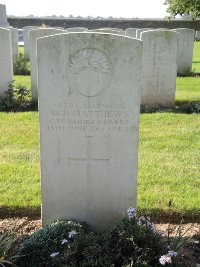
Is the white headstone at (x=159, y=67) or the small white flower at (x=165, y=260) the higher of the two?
the white headstone at (x=159, y=67)

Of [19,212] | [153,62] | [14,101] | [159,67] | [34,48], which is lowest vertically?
[19,212]

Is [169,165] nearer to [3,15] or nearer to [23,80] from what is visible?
[23,80]

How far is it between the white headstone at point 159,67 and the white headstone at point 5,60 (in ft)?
10.0

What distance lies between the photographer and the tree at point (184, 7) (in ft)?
67.3

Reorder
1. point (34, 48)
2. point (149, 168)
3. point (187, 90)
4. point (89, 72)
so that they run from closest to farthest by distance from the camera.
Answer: point (89, 72) < point (149, 168) < point (34, 48) < point (187, 90)

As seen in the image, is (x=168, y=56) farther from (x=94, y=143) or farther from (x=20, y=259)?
(x=20, y=259)

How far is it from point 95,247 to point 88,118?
110 centimetres

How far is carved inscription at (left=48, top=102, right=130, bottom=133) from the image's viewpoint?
3.46 meters

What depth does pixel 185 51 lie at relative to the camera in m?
14.3

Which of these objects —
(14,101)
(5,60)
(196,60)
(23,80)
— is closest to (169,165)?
(14,101)

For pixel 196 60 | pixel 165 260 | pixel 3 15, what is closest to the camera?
pixel 165 260

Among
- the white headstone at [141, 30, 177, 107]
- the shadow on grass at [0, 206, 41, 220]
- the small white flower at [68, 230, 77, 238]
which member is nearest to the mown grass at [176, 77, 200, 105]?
the white headstone at [141, 30, 177, 107]

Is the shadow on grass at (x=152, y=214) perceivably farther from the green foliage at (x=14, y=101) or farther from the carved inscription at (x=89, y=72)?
the green foliage at (x=14, y=101)

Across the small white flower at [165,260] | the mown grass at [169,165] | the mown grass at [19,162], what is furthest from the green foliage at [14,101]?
the small white flower at [165,260]
